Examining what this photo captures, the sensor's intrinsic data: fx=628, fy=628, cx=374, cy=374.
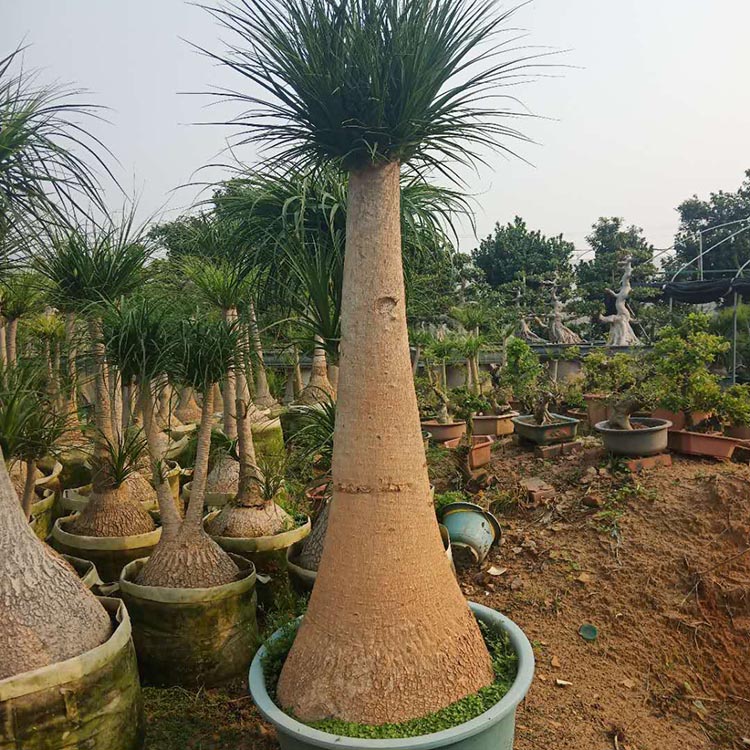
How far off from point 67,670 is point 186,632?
33.7 inches

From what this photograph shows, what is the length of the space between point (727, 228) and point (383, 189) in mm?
25223

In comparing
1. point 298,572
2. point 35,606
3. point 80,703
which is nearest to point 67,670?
point 80,703

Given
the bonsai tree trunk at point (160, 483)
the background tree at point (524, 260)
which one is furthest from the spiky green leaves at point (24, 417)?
the background tree at point (524, 260)

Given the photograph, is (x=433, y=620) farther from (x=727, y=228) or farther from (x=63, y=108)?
(x=727, y=228)

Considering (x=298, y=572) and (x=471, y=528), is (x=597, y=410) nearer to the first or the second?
(x=471, y=528)

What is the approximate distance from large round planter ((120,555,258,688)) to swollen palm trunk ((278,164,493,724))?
28.3 inches

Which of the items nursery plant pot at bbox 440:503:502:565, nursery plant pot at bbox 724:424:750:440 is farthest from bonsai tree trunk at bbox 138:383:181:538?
nursery plant pot at bbox 724:424:750:440

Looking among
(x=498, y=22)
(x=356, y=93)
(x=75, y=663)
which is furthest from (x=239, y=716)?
(x=498, y=22)

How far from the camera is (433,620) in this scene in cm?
228

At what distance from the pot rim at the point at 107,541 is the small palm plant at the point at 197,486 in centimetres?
55

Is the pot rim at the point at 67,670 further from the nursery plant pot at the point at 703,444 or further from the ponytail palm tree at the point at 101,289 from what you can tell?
the nursery plant pot at the point at 703,444

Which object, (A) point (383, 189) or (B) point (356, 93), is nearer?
(B) point (356, 93)

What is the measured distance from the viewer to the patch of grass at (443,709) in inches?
81.7

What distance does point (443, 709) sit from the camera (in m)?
2.17
